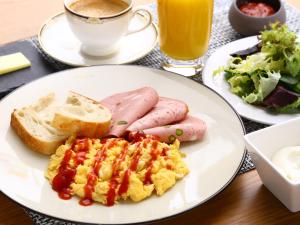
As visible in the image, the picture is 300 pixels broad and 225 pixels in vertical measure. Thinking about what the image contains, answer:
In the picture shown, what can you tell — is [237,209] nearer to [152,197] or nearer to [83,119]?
[152,197]

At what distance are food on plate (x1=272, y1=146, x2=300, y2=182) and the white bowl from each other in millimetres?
24

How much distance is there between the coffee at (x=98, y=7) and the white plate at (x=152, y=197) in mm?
254

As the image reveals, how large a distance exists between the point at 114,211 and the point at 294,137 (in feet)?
1.64

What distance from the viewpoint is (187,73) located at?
1.84 metres

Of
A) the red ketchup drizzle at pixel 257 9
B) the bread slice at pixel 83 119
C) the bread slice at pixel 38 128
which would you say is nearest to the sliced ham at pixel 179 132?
the bread slice at pixel 83 119

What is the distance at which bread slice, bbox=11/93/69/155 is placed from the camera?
1.43 m

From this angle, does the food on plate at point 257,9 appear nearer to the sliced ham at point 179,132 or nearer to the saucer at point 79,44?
the saucer at point 79,44

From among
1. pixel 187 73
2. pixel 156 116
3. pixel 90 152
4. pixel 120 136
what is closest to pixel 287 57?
pixel 187 73

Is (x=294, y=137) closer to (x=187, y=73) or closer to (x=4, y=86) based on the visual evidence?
(x=187, y=73)

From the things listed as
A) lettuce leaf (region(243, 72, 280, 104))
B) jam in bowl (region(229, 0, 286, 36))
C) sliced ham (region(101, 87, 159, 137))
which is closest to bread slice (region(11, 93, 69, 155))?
sliced ham (region(101, 87, 159, 137))

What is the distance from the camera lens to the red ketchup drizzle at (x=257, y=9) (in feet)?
6.53

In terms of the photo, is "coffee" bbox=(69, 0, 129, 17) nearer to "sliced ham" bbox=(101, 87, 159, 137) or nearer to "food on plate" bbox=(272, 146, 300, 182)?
"sliced ham" bbox=(101, 87, 159, 137)

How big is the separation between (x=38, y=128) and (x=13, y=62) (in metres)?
0.42

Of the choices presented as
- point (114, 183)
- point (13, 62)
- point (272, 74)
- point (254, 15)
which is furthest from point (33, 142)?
point (254, 15)
